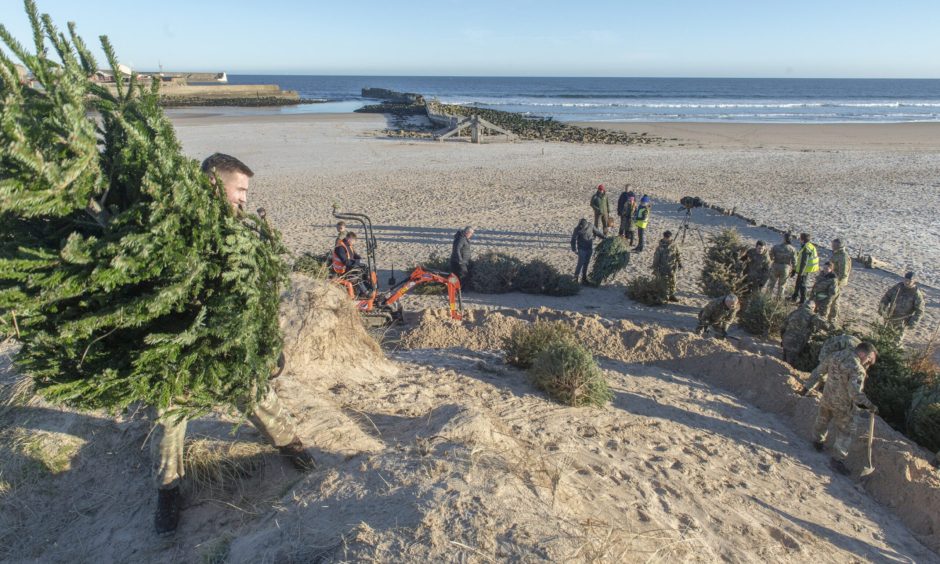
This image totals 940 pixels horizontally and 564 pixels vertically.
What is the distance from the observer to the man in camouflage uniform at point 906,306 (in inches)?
354

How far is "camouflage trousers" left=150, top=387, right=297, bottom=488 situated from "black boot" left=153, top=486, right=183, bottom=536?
69mm

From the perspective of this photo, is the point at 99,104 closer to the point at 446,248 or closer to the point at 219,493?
the point at 219,493

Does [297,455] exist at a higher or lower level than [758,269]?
higher

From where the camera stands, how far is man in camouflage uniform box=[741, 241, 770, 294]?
1070 centimetres

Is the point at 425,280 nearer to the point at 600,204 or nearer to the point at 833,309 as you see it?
the point at 833,309

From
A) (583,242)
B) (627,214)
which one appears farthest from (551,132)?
(583,242)

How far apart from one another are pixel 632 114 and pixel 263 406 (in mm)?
60624

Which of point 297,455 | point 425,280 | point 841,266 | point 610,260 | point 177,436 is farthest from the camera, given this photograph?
point 610,260

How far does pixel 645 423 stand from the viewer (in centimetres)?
629

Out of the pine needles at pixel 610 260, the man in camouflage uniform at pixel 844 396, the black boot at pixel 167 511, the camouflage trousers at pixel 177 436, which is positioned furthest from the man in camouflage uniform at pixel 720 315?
the black boot at pixel 167 511

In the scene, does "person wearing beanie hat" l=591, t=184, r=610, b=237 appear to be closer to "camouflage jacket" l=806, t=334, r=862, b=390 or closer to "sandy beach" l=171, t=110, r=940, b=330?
"sandy beach" l=171, t=110, r=940, b=330

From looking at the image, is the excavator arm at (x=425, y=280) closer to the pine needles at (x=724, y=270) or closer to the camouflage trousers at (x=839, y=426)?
the camouflage trousers at (x=839, y=426)

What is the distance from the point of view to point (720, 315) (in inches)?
359

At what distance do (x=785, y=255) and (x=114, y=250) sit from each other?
1121 cm
